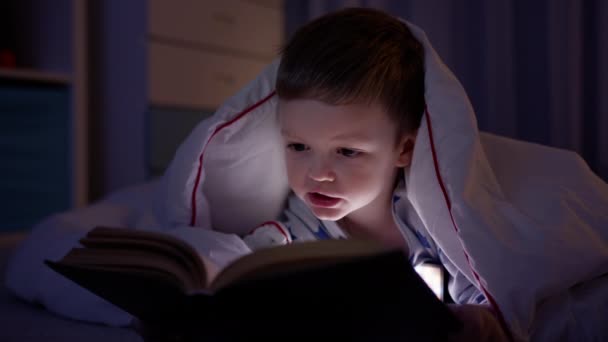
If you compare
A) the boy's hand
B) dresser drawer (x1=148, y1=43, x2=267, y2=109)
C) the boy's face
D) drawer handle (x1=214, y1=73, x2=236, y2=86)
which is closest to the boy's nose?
the boy's face

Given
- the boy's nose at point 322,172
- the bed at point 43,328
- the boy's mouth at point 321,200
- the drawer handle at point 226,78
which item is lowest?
the bed at point 43,328

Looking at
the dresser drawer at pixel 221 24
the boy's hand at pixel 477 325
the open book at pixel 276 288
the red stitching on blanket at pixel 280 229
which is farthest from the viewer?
the dresser drawer at pixel 221 24

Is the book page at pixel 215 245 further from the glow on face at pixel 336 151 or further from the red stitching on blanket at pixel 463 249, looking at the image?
the red stitching on blanket at pixel 463 249

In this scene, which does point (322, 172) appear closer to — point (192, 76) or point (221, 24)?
point (192, 76)

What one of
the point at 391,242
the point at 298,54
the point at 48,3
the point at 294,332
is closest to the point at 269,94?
→ the point at 298,54

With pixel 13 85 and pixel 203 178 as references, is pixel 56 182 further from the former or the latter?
pixel 203 178

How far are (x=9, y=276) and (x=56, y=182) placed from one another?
0.83 m

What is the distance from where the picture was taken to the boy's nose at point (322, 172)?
0.80m

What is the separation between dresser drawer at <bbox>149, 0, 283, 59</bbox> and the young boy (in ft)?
3.40

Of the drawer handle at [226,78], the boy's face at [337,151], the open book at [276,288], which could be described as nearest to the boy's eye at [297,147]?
the boy's face at [337,151]

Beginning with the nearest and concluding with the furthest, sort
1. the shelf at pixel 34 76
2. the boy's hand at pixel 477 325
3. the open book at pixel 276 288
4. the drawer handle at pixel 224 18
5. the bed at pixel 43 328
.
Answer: the open book at pixel 276 288, the boy's hand at pixel 477 325, the bed at pixel 43 328, the shelf at pixel 34 76, the drawer handle at pixel 224 18

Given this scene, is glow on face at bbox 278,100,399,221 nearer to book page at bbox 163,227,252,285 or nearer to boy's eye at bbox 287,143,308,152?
boy's eye at bbox 287,143,308,152

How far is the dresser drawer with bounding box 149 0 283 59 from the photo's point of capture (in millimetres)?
1787

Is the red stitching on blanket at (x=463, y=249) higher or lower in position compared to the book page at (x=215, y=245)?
higher
